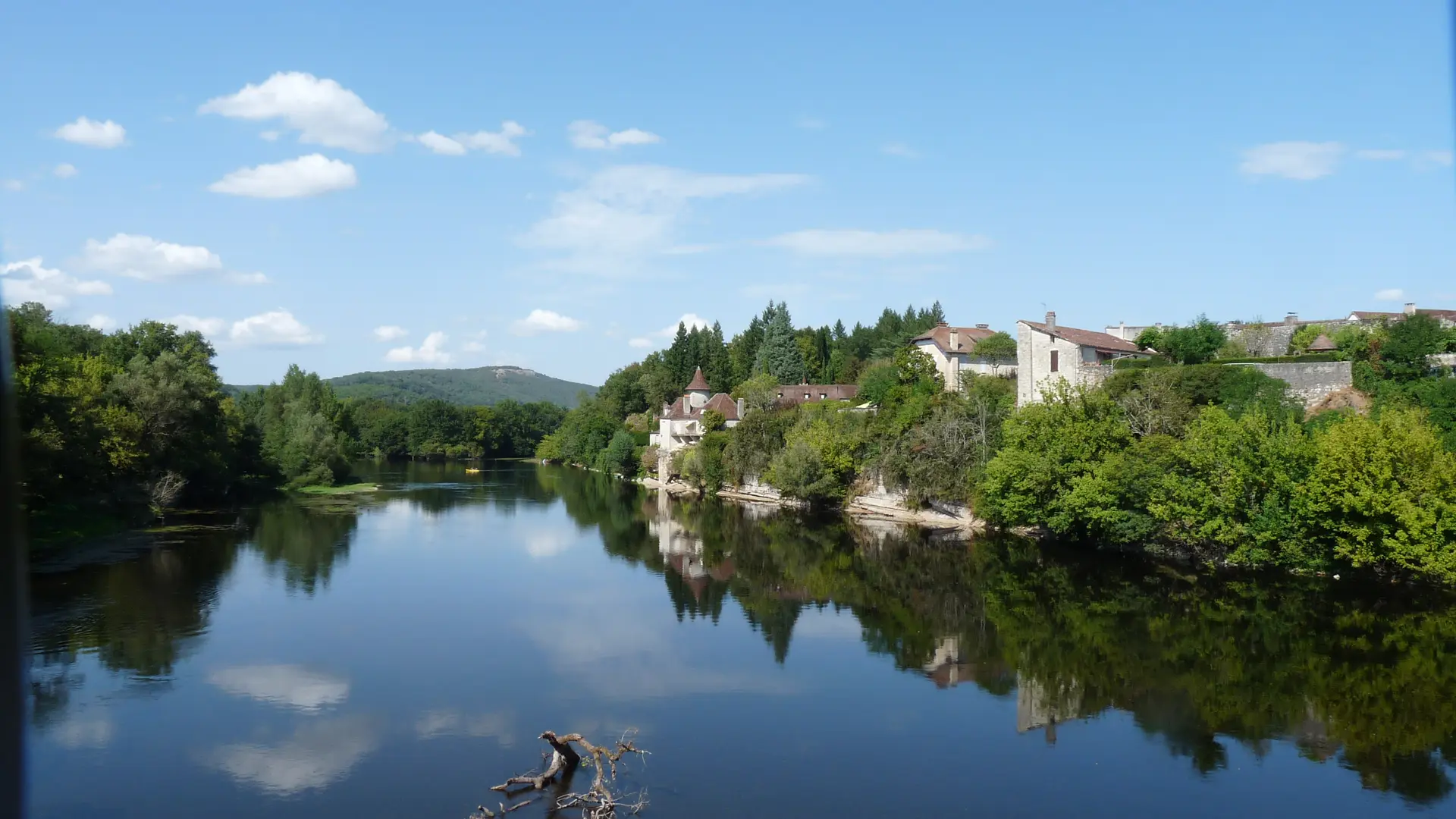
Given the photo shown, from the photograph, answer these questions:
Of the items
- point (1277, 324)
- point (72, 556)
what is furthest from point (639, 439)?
point (72, 556)

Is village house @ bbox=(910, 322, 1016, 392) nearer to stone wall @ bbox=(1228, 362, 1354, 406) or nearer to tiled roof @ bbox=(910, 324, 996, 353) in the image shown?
tiled roof @ bbox=(910, 324, 996, 353)

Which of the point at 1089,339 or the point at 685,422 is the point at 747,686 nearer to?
the point at 1089,339

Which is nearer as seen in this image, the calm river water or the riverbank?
the calm river water

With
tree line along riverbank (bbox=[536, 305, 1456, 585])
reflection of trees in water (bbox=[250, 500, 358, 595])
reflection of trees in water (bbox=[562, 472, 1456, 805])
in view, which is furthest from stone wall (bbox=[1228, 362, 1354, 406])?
reflection of trees in water (bbox=[250, 500, 358, 595])

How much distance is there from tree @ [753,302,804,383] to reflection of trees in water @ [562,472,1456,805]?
107 feet

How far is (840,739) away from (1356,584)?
13495 millimetres

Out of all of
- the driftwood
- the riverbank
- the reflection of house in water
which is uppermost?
the riverbank

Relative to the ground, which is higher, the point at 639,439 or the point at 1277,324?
the point at 1277,324

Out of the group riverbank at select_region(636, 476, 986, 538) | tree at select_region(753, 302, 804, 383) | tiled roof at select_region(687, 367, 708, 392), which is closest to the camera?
riverbank at select_region(636, 476, 986, 538)

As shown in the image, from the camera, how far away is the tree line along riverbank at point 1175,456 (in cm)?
1956

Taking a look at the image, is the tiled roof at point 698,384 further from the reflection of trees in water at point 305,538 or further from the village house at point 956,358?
the reflection of trees in water at point 305,538

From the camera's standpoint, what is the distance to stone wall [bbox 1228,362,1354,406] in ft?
90.9

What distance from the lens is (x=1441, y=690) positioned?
14.1m

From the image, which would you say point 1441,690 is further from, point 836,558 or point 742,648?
point 836,558
